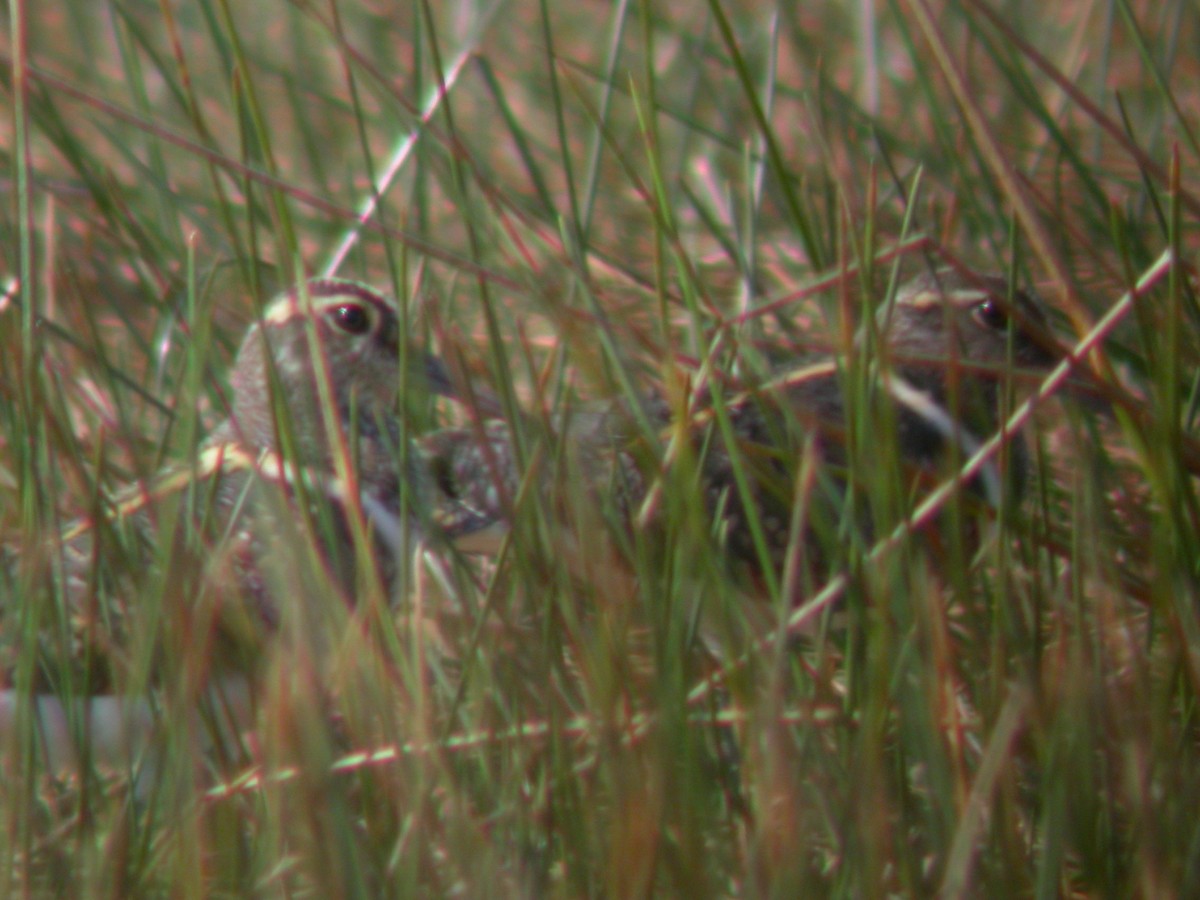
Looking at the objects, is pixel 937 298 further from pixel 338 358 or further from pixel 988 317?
pixel 338 358

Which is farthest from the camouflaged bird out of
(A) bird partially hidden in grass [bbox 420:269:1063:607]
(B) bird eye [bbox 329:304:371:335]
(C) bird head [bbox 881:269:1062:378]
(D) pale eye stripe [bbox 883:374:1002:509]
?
(C) bird head [bbox 881:269:1062:378]

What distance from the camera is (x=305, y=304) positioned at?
141cm

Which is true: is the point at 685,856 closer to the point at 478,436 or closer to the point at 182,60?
the point at 478,436

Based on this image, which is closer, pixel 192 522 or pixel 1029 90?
pixel 192 522

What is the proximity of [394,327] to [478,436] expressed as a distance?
122cm

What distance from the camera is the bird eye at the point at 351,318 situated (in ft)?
7.91

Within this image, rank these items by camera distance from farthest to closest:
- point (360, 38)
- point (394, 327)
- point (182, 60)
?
point (360, 38) < point (394, 327) < point (182, 60)

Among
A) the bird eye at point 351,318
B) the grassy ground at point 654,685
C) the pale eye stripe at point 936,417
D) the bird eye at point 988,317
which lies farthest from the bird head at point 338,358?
the bird eye at point 988,317

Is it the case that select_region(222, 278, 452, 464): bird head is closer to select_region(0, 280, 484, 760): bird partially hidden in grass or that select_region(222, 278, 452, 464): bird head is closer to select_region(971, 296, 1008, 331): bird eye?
select_region(0, 280, 484, 760): bird partially hidden in grass

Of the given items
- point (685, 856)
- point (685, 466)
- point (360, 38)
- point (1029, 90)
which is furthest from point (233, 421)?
point (360, 38)

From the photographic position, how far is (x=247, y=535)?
7.18 ft

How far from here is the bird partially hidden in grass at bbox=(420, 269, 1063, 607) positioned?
1.33 m

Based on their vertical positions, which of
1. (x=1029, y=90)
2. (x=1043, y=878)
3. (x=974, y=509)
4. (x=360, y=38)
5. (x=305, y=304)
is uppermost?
(x=360, y=38)

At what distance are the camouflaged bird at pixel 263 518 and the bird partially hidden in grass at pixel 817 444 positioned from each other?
0.14 metres
